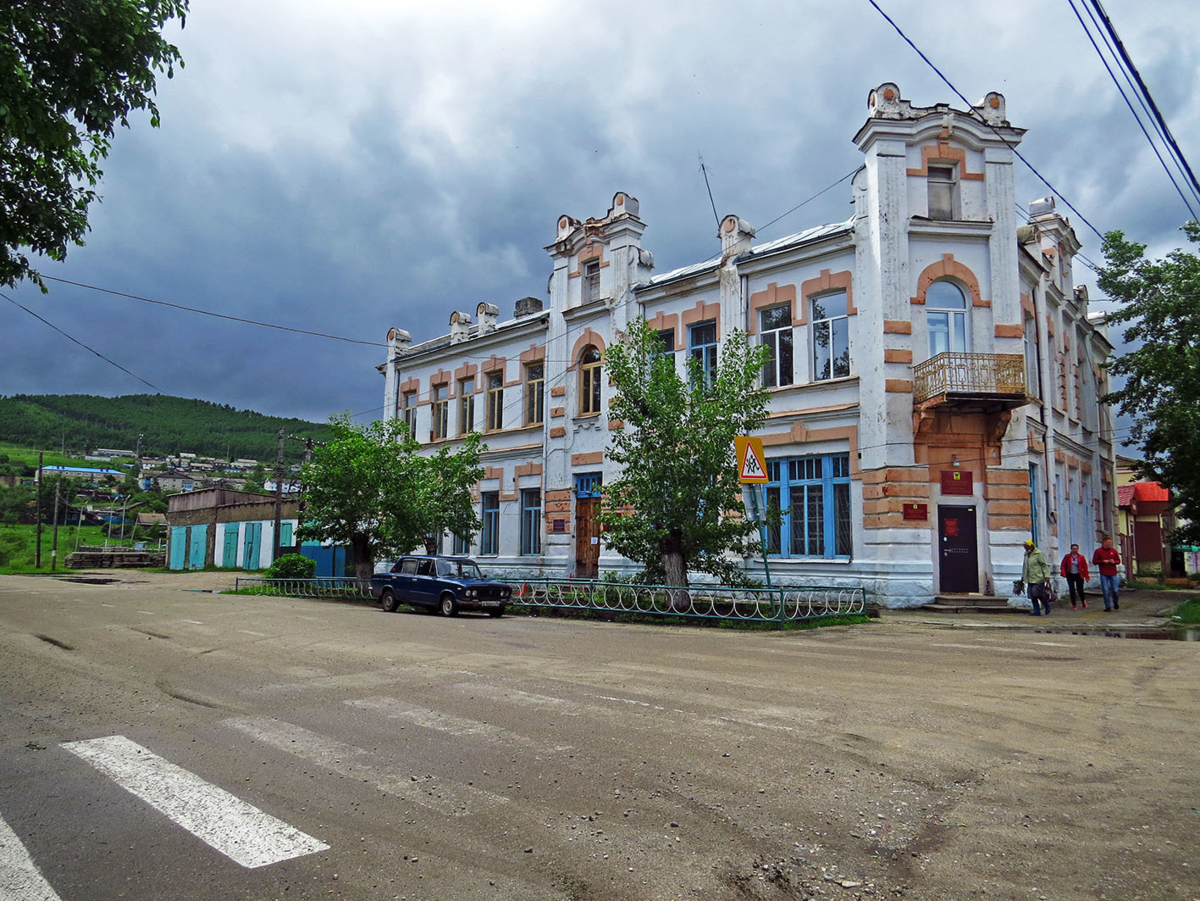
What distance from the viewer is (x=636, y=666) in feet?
34.7

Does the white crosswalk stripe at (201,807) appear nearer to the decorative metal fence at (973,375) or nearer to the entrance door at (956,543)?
the decorative metal fence at (973,375)

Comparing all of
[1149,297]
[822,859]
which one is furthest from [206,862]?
[1149,297]

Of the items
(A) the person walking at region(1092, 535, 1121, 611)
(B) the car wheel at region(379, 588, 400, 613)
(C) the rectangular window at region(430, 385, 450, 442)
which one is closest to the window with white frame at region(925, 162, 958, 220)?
(A) the person walking at region(1092, 535, 1121, 611)

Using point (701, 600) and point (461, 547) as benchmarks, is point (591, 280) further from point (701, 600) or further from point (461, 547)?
point (701, 600)

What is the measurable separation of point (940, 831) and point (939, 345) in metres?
18.7

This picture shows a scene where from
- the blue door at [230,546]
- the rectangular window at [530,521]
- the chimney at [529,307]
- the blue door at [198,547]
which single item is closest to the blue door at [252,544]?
the blue door at [230,546]

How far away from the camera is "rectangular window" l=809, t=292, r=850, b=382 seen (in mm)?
21959

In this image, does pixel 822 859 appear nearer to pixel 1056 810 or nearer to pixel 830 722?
pixel 1056 810

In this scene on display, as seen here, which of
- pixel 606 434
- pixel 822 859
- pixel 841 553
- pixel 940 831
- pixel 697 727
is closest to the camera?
pixel 822 859

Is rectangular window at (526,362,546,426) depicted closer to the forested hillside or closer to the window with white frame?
the window with white frame

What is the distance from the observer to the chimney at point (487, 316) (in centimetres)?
3338

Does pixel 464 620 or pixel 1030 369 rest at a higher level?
pixel 1030 369

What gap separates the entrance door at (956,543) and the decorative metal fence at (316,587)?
713 inches

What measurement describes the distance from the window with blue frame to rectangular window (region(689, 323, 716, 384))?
3.90 meters
